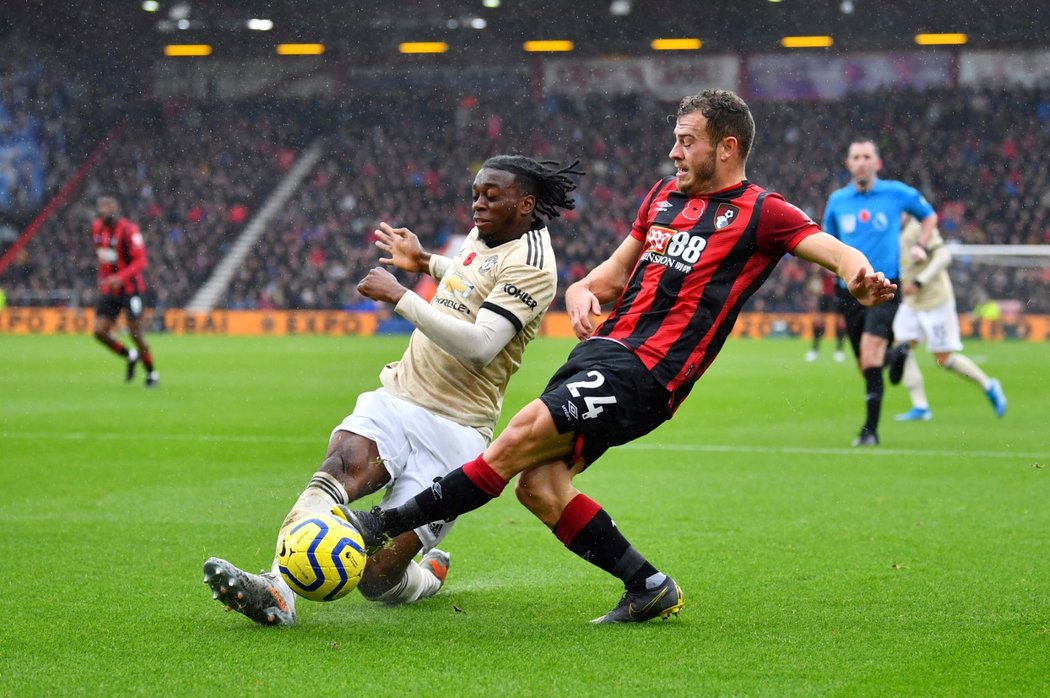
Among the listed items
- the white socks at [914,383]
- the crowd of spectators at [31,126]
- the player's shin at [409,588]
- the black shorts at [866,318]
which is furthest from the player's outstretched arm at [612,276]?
the crowd of spectators at [31,126]

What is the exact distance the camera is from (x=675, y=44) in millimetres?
38781

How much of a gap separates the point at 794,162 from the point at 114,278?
81.4 ft

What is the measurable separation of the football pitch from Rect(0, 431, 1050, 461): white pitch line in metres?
0.04

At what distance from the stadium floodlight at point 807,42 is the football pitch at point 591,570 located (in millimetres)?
25902

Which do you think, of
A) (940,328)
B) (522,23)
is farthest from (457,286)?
(522,23)

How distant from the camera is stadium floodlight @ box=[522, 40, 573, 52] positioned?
3922 centimetres

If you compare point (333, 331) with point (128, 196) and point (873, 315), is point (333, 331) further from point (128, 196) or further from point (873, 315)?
point (873, 315)

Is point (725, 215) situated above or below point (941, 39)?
below

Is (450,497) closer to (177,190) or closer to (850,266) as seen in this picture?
(850,266)

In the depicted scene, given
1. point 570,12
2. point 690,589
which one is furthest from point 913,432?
point 570,12

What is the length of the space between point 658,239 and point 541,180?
0.72 m

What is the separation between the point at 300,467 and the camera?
9.51 meters

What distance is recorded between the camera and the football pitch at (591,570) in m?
4.05

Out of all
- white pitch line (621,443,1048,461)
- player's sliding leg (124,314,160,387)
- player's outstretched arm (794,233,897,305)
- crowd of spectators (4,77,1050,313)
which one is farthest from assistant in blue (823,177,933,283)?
crowd of spectators (4,77,1050,313)
